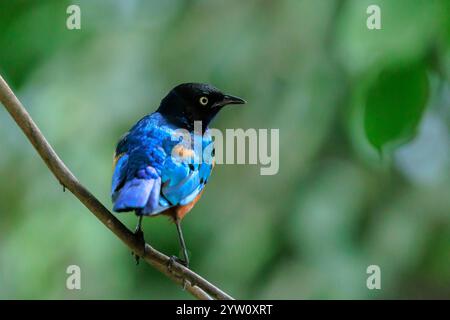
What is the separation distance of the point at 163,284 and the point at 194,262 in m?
0.54

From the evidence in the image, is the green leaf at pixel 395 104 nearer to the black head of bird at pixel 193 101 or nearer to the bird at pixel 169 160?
the bird at pixel 169 160

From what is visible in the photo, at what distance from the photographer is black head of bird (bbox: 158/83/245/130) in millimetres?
4102

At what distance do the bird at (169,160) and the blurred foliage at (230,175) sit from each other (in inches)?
30.9

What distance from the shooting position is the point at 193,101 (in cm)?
414

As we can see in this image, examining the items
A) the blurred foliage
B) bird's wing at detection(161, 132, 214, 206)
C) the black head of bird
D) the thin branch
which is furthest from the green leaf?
the blurred foliage

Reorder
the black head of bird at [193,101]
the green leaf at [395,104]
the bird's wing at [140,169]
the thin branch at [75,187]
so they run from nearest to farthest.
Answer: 1. the green leaf at [395,104]
2. the thin branch at [75,187]
3. the bird's wing at [140,169]
4. the black head of bird at [193,101]

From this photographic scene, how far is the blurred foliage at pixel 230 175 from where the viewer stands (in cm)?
482

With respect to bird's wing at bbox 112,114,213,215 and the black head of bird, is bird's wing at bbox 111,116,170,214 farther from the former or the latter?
the black head of bird

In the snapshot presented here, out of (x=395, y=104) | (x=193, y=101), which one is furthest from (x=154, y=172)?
(x=395, y=104)

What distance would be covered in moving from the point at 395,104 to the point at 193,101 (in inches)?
97.6

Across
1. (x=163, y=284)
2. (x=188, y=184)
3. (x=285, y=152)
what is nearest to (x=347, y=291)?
(x=285, y=152)

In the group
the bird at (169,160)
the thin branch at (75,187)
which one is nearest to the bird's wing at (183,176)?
the bird at (169,160)
